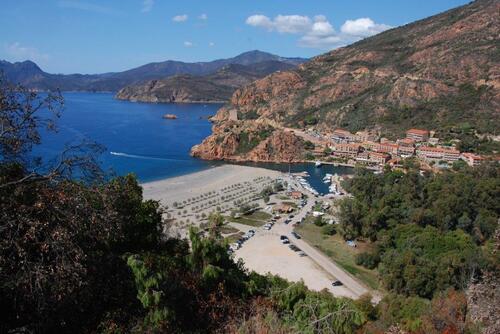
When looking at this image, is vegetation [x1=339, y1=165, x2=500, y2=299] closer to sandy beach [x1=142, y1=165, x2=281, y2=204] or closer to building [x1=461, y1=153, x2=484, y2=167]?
building [x1=461, y1=153, x2=484, y2=167]

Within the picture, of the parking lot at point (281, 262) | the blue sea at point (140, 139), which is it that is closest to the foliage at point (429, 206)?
the parking lot at point (281, 262)

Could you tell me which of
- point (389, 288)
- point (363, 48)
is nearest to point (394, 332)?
point (389, 288)

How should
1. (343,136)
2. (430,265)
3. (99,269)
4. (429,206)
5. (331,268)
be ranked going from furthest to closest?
(343,136), (429,206), (331,268), (430,265), (99,269)

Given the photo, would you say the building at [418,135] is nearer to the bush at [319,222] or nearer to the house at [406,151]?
the house at [406,151]

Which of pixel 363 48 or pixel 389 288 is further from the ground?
pixel 363 48

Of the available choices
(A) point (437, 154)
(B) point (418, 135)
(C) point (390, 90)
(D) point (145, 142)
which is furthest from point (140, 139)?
(A) point (437, 154)

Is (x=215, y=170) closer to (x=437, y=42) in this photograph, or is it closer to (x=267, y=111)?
(x=267, y=111)

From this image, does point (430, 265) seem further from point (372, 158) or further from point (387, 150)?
point (387, 150)
